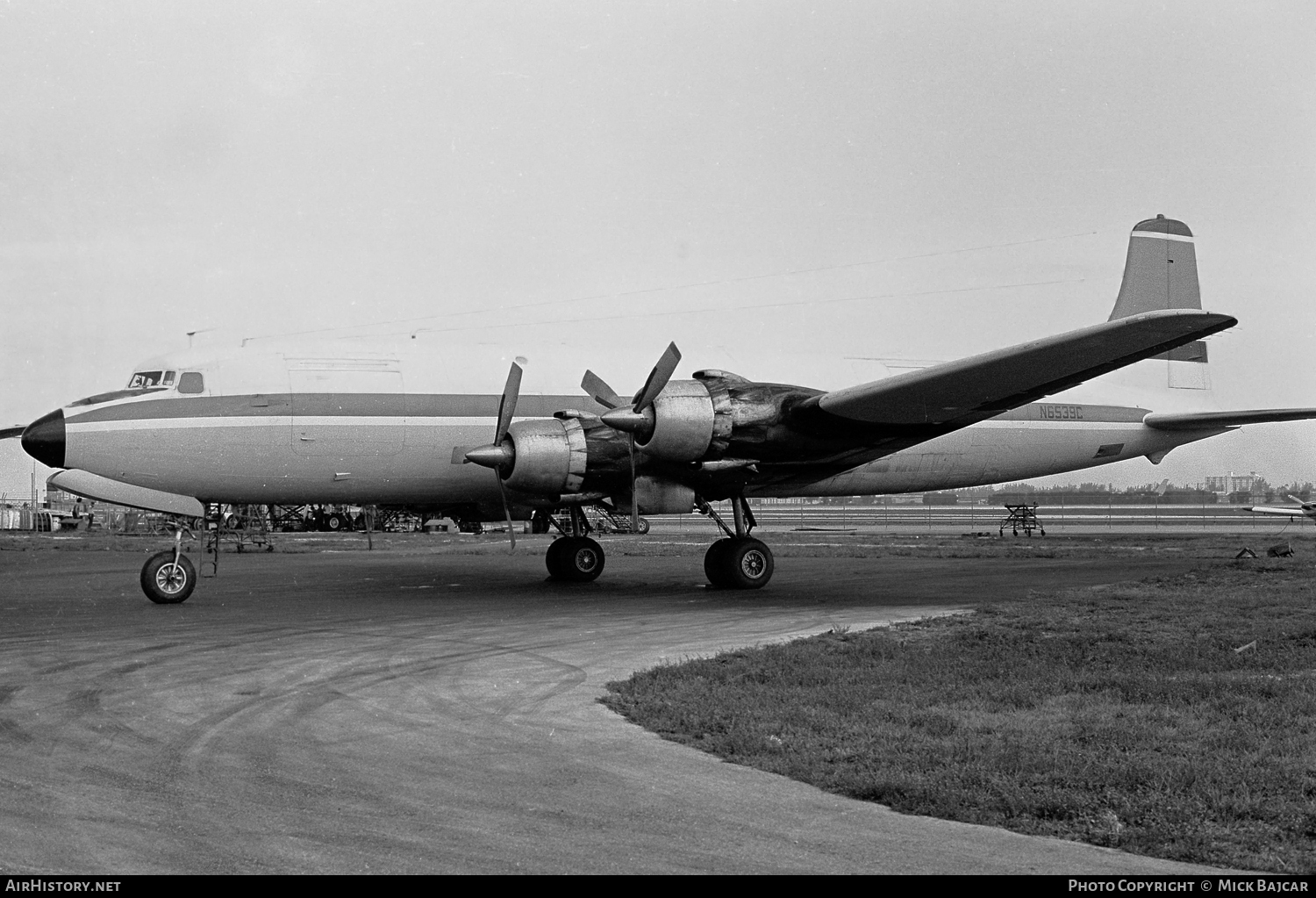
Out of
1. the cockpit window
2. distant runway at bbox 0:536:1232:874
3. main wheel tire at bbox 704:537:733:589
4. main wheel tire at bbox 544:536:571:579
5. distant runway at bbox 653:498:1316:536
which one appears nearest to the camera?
distant runway at bbox 0:536:1232:874

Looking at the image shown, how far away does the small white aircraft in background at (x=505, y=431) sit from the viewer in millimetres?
16438

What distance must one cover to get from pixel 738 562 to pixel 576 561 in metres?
4.05

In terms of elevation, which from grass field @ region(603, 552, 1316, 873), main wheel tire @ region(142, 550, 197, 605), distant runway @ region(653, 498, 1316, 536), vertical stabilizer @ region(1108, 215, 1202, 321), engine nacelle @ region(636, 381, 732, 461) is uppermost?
vertical stabilizer @ region(1108, 215, 1202, 321)

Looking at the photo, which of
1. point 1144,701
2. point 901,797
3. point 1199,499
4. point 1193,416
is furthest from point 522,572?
point 1199,499

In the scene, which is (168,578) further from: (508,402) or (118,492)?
(508,402)

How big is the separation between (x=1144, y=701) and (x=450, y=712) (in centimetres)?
531

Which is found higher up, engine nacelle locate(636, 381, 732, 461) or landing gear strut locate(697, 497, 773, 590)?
engine nacelle locate(636, 381, 732, 461)

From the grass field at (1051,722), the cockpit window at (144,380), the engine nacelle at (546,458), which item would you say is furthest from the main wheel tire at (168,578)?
the grass field at (1051,722)

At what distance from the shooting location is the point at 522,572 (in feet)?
81.3

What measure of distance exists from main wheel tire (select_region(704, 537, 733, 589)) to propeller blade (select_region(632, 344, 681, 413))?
3514 millimetres

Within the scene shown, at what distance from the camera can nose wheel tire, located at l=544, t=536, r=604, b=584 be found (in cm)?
2175

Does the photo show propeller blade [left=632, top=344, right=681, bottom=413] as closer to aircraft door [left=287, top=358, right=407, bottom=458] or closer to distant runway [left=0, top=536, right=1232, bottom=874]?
distant runway [left=0, top=536, right=1232, bottom=874]

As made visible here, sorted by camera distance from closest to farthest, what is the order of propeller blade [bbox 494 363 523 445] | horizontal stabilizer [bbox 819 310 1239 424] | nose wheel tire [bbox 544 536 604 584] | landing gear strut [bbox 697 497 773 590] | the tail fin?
horizontal stabilizer [bbox 819 310 1239 424], propeller blade [bbox 494 363 523 445], landing gear strut [bbox 697 497 773 590], nose wheel tire [bbox 544 536 604 584], the tail fin

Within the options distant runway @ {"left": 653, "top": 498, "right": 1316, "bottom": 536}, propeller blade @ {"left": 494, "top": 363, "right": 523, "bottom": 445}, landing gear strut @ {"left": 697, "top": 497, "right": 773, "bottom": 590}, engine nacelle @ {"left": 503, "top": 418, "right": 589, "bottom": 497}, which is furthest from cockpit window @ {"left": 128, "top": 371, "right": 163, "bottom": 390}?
distant runway @ {"left": 653, "top": 498, "right": 1316, "bottom": 536}
